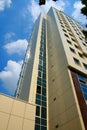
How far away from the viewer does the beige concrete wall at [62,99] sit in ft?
53.5

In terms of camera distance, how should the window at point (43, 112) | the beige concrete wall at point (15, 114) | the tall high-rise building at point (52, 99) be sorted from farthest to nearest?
1. the window at point (43, 112)
2. the tall high-rise building at point (52, 99)
3. the beige concrete wall at point (15, 114)

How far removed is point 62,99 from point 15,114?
665 centimetres

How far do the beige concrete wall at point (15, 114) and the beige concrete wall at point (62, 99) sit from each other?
3.54 m

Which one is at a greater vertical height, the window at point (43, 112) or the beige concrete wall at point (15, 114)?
the window at point (43, 112)

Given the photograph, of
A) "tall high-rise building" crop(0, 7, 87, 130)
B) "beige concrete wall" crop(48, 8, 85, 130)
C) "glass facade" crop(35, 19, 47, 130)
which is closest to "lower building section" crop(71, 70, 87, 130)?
"tall high-rise building" crop(0, 7, 87, 130)

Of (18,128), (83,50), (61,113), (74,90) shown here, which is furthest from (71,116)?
(83,50)

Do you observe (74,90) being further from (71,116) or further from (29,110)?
(29,110)

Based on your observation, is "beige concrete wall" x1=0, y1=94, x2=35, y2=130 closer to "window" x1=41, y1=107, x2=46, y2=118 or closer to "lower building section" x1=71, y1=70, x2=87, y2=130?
"window" x1=41, y1=107, x2=46, y2=118

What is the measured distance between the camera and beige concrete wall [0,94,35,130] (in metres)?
14.5

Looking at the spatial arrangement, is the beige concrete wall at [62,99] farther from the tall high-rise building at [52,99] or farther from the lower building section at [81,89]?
the lower building section at [81,89]

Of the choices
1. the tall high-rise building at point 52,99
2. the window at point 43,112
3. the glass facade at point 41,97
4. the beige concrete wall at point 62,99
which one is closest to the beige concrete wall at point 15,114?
the tall high-rise building at point 52,99

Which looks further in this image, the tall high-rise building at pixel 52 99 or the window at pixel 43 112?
the window at pixel 43 112

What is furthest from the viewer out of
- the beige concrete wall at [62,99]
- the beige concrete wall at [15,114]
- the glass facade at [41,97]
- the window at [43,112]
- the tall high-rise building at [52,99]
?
the window at [43,112]

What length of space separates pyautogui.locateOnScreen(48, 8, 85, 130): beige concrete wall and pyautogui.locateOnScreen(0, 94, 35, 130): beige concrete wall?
3536 millimetres
